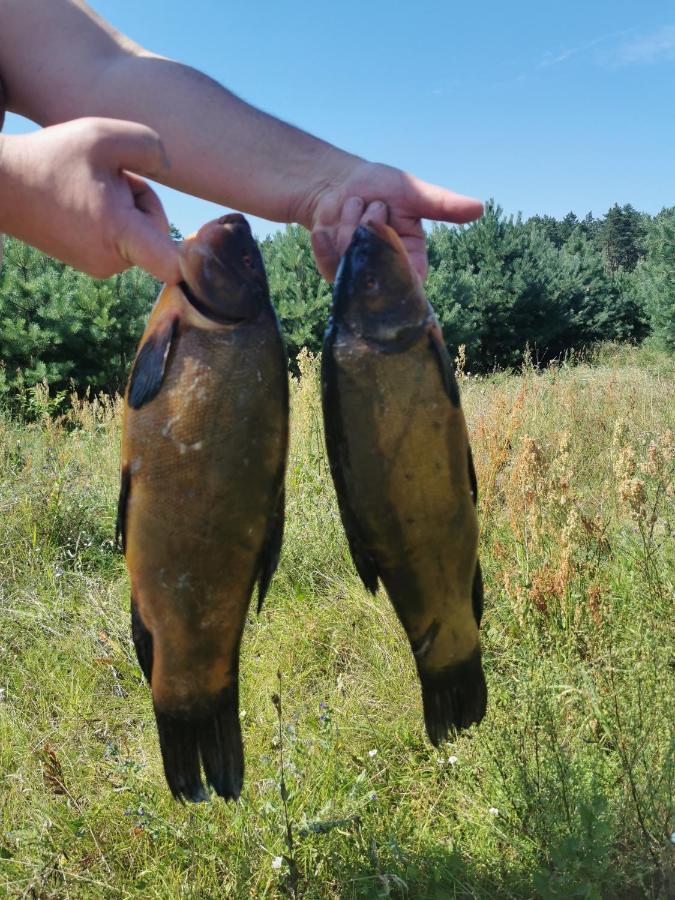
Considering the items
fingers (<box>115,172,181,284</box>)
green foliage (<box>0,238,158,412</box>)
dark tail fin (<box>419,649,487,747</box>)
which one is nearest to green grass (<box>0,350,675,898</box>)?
dark tail fin (<box>419,649,487,747</box>)

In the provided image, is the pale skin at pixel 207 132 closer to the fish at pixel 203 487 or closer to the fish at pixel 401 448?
the fish at pixel 401 448

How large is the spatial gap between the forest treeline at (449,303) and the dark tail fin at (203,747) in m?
8.47

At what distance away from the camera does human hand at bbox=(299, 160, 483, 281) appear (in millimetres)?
1566

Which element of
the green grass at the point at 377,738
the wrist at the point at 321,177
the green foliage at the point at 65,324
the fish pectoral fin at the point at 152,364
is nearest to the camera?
the fish pectoral fin at the point at 152,364

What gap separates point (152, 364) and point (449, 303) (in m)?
13.7

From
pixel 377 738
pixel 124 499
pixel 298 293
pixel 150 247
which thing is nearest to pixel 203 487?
pixel 124 499

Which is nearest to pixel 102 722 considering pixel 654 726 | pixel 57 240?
pixel 654 726

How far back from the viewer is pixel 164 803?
8.19ft

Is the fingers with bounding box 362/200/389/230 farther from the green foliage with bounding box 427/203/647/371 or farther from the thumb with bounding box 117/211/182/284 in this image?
the green foliage with bounding box 427/203/647/371

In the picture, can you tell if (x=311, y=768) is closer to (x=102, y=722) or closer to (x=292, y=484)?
(x=102, y=722)

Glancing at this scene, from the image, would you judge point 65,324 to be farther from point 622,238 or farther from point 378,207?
point 622,238

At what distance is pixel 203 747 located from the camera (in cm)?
131

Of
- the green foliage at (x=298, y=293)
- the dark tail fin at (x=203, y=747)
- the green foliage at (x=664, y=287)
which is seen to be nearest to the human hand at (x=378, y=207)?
the dark tail fin at (x=203, y=747)

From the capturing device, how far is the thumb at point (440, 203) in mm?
1544
